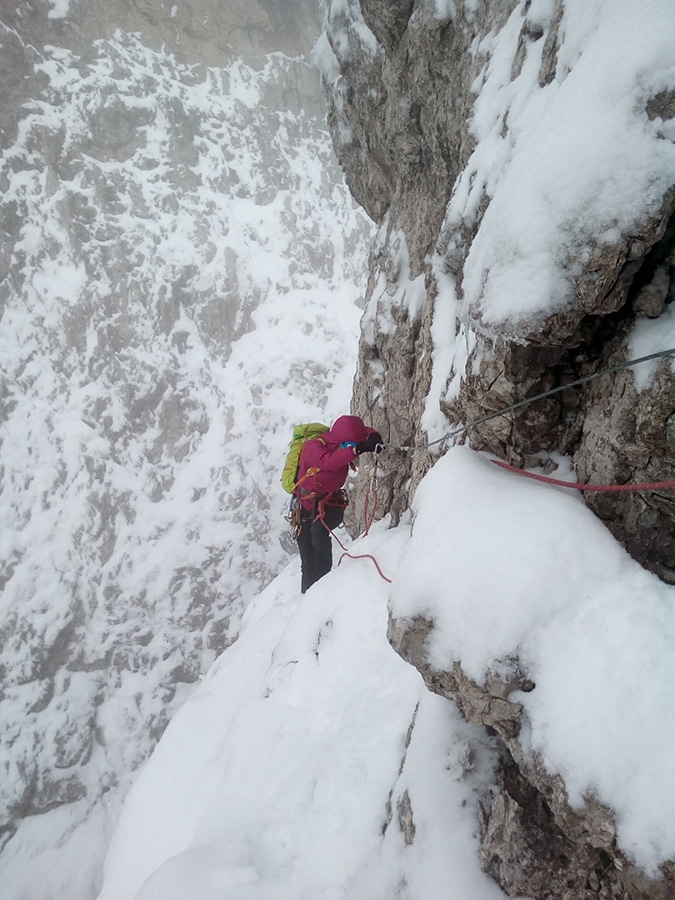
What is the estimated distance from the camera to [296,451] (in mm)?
5770

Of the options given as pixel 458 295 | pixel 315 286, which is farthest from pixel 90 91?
pixel 458 295

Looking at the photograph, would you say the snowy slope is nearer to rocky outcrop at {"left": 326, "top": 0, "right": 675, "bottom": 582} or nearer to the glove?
rocky outcrop at {"left": 326, "top": 0, "right": 675, "bottom": 582}

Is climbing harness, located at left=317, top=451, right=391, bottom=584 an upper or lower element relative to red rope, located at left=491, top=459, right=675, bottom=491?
lower

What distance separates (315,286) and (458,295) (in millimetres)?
19046

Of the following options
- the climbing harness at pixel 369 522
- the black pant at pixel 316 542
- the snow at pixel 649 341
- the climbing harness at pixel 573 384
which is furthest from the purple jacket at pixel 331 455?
the snow at pixel 649 341

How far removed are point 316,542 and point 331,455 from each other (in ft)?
4.97

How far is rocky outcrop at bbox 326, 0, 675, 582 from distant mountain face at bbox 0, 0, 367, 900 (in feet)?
43.5

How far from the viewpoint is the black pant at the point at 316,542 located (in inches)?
233

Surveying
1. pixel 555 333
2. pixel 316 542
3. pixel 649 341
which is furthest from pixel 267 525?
pixel 649 341

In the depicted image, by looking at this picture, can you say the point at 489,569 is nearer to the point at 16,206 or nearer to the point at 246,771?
the point at 246,771

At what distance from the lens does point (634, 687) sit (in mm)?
1704

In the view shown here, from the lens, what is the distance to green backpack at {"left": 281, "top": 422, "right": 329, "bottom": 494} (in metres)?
5.68

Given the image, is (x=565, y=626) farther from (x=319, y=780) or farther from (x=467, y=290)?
(x=319, y=780)

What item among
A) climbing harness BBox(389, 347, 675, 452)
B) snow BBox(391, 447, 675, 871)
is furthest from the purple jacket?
snow BBox(391, 447, 675, 871)
